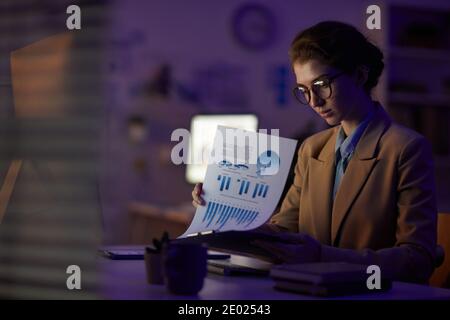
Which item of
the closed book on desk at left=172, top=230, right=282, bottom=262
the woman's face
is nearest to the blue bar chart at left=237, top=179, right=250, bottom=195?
the closed book on desk at left=172, top=230, right=282, bottom=262

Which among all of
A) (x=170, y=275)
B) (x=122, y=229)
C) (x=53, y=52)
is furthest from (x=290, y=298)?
(x=122, y=229)

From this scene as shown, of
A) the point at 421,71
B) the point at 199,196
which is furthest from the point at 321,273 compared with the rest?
the point at 421,71

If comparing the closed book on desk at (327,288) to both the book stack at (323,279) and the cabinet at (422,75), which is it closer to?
the book stack at (323,279)

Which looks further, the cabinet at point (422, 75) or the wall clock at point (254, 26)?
the wall clock at point (254, 26)

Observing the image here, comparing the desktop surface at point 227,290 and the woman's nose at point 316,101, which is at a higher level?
the woman's nose at point 316,101

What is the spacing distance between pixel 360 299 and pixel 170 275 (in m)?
0.32

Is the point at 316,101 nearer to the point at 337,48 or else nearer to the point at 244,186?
the point at 337,48

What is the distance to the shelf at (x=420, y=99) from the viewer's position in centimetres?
434

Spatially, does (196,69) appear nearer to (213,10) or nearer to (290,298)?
(213,10)

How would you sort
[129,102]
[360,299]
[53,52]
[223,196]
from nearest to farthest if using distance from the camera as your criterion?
→ 1. [53,52]
2. [360,299]
3. [223,196]
4. [129,102]

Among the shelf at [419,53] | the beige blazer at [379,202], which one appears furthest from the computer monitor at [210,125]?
the beige blazer at [379,202]

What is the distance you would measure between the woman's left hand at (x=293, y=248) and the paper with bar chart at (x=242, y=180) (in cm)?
6

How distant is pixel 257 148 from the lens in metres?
1.49

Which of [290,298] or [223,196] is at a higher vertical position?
[223,196]
